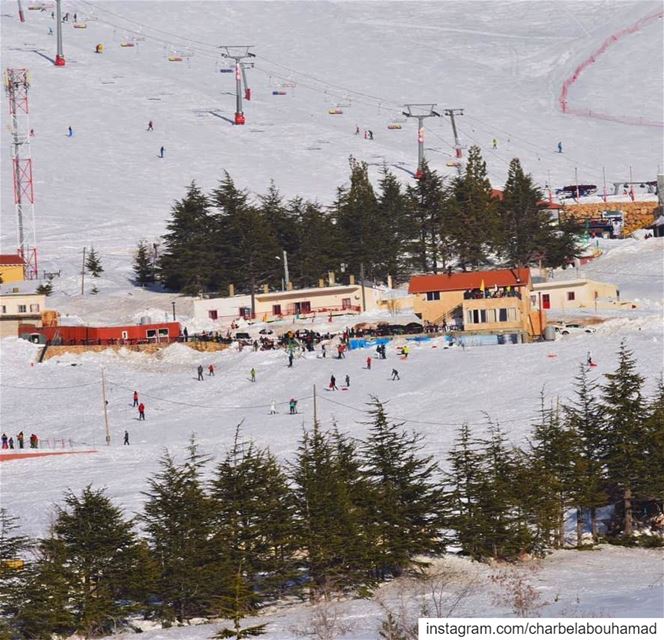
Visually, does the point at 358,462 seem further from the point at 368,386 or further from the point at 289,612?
the point at 368,386

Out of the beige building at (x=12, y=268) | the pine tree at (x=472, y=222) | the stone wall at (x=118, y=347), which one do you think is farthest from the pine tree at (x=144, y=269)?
the stone wall at (x=118, y=347)

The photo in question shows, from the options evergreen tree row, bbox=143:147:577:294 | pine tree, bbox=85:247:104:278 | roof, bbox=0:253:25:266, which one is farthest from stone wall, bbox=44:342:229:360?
pine tree, bbox=85:247:104:278

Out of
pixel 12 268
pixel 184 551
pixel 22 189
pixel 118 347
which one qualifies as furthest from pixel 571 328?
pixel 22 189

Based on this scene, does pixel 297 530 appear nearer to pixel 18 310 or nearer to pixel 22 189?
pixel 18 310

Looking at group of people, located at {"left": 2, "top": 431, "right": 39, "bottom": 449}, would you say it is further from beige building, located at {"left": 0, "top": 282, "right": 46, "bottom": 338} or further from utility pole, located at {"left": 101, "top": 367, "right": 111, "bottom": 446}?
beige building, located at {"left": 0, "top": 282, "right": 46, "bottom": 338}

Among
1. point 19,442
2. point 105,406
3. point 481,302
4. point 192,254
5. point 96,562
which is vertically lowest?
point 96,562

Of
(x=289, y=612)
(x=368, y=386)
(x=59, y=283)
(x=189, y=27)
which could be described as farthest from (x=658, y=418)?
(x=189, y=27)

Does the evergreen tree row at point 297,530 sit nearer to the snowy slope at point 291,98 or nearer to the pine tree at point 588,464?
the pine tree at point 588,464
